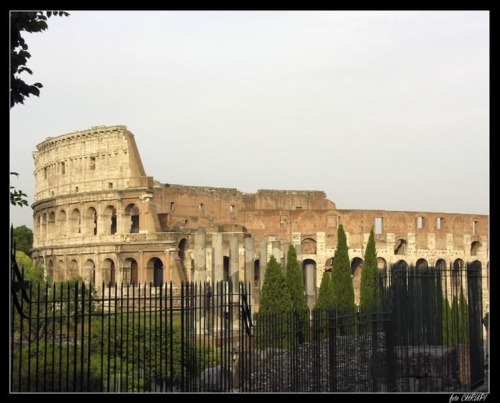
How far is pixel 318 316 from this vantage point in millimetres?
14203

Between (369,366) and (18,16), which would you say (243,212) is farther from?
(18,16)

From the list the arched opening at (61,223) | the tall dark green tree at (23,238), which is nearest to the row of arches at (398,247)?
the arched opening at (61,223)

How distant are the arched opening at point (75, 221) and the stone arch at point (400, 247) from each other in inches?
760

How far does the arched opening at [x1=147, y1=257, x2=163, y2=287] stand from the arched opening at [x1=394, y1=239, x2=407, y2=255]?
14437mm

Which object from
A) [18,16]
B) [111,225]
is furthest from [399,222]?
[18,16]

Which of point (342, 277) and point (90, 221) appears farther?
point (90, 221)

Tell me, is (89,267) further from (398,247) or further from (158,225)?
(398,247)

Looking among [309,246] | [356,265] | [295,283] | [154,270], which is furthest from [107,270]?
[295,283]

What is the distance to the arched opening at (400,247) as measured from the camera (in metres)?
→ 51.7

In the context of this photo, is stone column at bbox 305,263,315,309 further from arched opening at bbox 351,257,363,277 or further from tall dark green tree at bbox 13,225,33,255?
tall dark green tree at bbox 13,225,33,255

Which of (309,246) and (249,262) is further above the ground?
(309,246)

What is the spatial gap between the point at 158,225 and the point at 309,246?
9.84 meters

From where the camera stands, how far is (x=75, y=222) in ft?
165

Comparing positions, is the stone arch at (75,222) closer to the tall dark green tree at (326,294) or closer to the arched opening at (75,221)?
the arched opening at (75,221)
